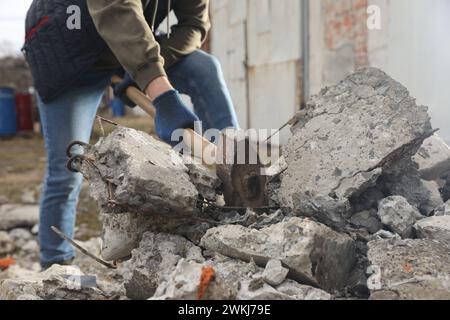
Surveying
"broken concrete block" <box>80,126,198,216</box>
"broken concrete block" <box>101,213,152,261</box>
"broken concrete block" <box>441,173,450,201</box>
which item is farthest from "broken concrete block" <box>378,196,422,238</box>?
"broken concrete block" <box>101,213,152,261</box>

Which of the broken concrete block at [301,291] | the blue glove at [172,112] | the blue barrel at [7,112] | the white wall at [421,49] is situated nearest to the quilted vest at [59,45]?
the blue glove at [172,112]

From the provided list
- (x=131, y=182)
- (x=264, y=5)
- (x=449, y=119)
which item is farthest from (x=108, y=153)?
(x=264, y=5)

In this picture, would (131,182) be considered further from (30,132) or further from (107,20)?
(30,132)

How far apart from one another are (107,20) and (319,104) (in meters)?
0.90

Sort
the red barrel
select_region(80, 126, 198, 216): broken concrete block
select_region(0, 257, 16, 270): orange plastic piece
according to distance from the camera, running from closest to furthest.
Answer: select_region(80, 126, 198, 216): broken concrete block
select_region(0, 257, 16, 270): orange plastic piece
the red barrel

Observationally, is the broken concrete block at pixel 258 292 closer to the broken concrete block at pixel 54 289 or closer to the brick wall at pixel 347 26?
the broken concrete block at pixel 54 289

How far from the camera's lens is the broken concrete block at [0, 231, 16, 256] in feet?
11.6

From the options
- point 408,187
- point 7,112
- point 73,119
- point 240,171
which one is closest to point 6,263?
point 73,119

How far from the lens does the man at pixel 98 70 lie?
6.52 ft

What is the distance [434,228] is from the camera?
1545 mm

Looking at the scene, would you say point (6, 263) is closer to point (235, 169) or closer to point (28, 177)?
point (235, 169)

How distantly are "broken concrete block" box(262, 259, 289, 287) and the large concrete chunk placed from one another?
12.1 inches

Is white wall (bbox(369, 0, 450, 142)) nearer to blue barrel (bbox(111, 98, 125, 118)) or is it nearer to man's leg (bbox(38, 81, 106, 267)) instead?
man's leg (bbox(38, 81, 106, 267))

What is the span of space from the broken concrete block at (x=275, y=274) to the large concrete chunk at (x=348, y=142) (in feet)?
1.01
